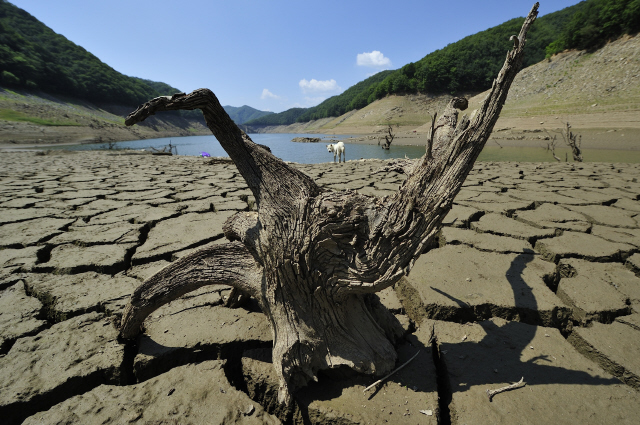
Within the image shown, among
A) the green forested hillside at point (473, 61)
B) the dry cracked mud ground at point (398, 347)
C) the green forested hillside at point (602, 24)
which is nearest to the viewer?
the dry cracked mud ground at point (398, 347)

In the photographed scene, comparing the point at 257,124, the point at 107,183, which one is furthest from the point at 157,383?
the point at 257,124

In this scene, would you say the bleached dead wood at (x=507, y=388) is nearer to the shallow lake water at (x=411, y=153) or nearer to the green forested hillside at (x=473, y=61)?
the shallow lake water at (x=411, y=153)

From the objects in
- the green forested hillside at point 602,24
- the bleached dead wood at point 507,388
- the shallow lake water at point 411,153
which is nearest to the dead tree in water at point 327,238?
the bleached dead wood at point 507,388

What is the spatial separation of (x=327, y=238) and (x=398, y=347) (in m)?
0.60

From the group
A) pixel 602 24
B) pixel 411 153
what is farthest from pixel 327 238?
pixel 602 24

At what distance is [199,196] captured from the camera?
143 inches

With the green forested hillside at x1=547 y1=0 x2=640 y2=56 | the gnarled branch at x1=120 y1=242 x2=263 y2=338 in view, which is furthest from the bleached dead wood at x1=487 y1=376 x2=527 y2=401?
the green forested hillside at x1=547 y1=0 x2=640 y2=56

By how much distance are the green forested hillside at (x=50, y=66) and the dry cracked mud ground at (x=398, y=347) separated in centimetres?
2842

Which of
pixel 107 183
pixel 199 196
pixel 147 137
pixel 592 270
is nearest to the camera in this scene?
pixel 592 270

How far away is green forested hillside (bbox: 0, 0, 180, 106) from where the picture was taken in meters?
29.9

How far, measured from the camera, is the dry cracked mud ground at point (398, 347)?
0.93 meters

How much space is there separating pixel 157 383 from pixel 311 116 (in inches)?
3083

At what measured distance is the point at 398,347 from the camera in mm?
1153

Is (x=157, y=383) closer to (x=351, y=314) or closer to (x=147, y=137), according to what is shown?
(x=351, y=314)
